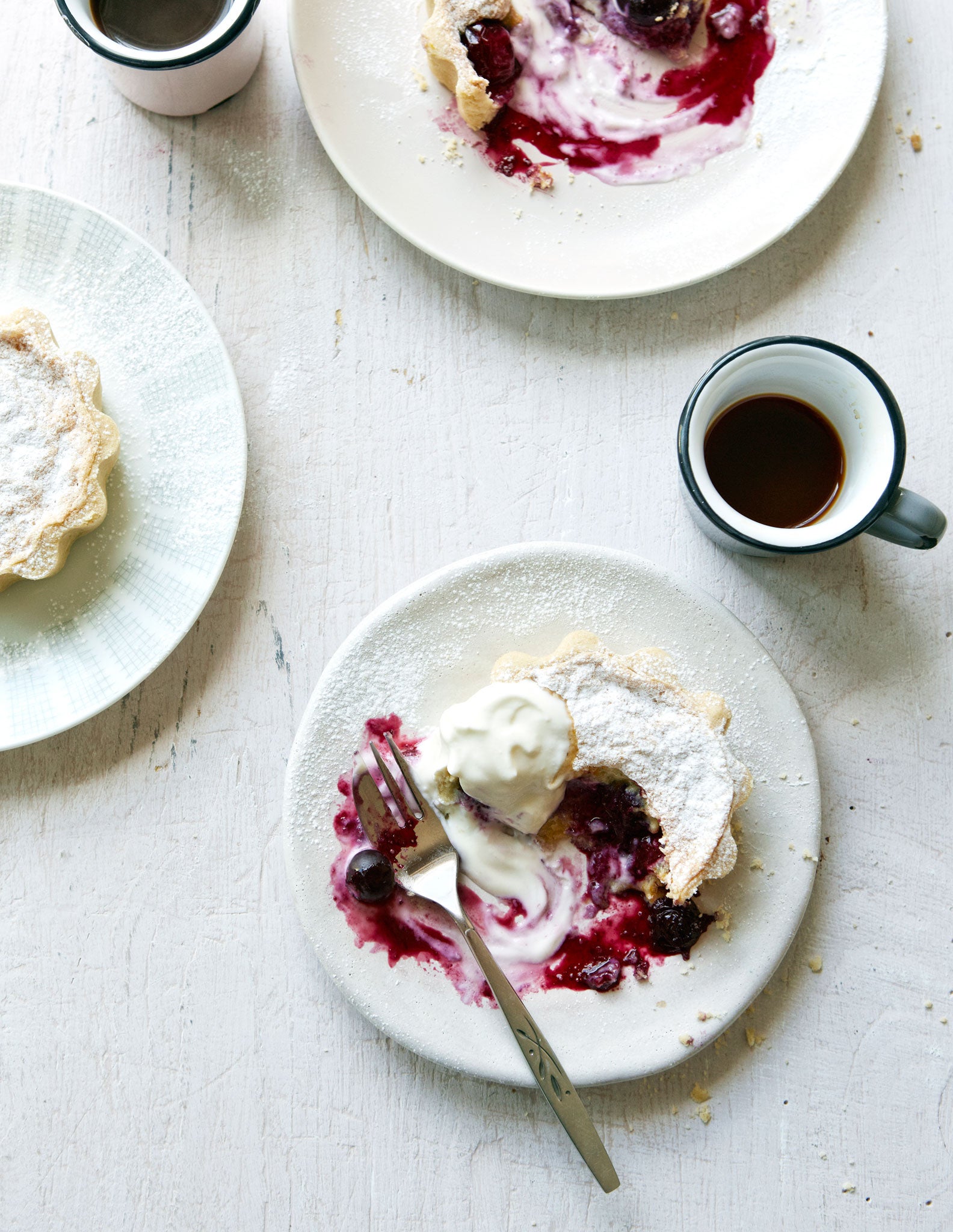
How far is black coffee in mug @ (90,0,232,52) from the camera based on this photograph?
1.75 m

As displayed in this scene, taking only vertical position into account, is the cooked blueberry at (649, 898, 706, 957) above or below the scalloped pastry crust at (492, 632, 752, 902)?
below

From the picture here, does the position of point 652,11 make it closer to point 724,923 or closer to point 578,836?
point 578,836

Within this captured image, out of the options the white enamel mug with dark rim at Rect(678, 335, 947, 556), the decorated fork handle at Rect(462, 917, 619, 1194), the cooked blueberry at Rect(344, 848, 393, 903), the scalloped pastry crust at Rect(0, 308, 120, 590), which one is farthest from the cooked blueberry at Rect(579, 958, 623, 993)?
the scalloped pastry crust at Rect(0, 308, 120, 590)

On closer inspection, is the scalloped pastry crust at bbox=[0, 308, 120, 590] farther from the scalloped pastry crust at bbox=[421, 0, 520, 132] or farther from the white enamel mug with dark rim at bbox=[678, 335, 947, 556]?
the white enamel mug with dark rim at bbox=[678, 335, 947, 556]

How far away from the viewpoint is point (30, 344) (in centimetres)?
168

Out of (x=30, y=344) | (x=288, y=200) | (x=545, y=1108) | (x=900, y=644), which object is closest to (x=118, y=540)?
(x=30, y=344)

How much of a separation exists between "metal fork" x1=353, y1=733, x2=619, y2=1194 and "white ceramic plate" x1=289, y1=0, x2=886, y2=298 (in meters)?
0.94

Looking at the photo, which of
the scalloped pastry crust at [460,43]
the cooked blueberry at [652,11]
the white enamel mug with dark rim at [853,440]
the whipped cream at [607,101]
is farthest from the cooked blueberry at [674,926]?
the cooked blueberry at [652,11]

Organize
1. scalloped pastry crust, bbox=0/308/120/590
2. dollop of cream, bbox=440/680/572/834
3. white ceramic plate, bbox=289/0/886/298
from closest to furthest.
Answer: dollop of cream, bbox=440/680/572/834
scalloped pastry crust, bbox=0/308/120/590
white ceramic plate, bbox=289/0/886/298

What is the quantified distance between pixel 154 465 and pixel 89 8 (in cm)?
82

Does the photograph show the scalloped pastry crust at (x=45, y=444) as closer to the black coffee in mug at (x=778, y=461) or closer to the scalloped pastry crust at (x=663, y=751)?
the scalloped pastry crust at (x=663, y=751)

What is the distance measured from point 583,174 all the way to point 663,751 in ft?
3.60

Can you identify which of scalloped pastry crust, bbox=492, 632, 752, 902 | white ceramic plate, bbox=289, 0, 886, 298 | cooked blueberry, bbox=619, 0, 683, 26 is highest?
cooked blueberry, bbox=619, 0, 683, 26

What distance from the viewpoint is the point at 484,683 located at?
1729 mm
